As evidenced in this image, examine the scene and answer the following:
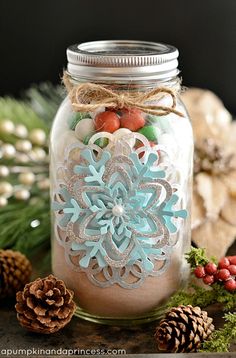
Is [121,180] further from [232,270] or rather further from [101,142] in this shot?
[232,270]

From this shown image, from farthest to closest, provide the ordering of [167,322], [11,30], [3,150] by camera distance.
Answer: [11,30]
[3,150]
[167,322]

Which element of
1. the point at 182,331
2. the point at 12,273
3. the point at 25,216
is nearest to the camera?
the point at 182,331

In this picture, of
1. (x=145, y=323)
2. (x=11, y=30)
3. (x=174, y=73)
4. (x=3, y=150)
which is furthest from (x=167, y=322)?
(x=11, y=30)

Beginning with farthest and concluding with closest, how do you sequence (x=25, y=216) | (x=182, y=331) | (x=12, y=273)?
(x=25, y=216) < (x=12, y=273) < (x=182, y=331)

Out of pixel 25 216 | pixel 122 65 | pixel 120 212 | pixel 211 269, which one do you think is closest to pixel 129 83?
pixel 122 65

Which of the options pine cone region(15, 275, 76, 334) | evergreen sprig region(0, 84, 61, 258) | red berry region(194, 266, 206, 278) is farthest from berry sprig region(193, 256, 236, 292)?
evergreen sprig region(0, 84, 61, 258)

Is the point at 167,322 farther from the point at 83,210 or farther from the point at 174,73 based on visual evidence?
the point at 174,73

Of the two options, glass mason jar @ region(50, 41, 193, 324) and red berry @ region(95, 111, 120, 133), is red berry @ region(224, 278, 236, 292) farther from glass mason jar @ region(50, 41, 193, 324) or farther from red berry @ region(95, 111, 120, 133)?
red berry @ region(95, 111, 120, 133)

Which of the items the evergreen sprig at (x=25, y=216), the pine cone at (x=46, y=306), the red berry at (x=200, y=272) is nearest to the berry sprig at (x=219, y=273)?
the red berry at (x=200, y=272)
